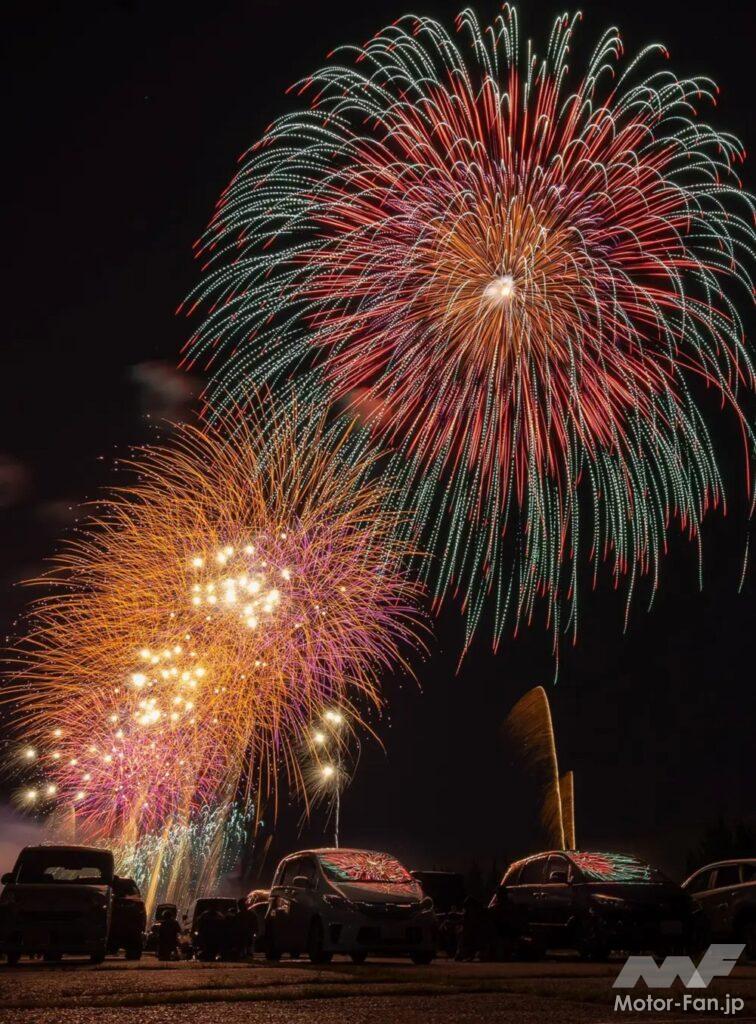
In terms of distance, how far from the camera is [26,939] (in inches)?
615

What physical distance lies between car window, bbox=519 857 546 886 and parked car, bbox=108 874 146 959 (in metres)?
6.33

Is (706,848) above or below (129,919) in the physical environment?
above

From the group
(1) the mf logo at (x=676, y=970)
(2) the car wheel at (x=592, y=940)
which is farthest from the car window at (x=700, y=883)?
(2) the car wheel at (x=592, y=940)

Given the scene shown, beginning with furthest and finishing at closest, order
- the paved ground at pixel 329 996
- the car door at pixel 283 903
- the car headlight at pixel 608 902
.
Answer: the car door at pixel 283 903 < the car headlight at pixel 608 902 < the paved ground at pixel 329 996

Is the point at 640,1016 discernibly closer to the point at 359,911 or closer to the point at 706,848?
the point at 359,911

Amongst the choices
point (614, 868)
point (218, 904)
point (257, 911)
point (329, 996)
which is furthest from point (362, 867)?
point (218, 904)

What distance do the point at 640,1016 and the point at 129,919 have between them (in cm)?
1306

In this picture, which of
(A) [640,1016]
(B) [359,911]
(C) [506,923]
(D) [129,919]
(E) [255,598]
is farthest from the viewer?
(E) [255,598]

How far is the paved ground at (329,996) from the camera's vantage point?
838 cm

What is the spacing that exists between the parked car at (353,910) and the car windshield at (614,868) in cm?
226

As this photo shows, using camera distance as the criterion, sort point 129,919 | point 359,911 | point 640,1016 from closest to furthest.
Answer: point 640,1016
point 359,911
point 129,919

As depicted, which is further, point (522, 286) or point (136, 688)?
point (136, 688)

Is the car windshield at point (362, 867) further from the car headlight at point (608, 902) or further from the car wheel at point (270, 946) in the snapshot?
the car headlight at point (608, 902)

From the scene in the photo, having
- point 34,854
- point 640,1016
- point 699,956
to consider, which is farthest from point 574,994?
point 34,854
